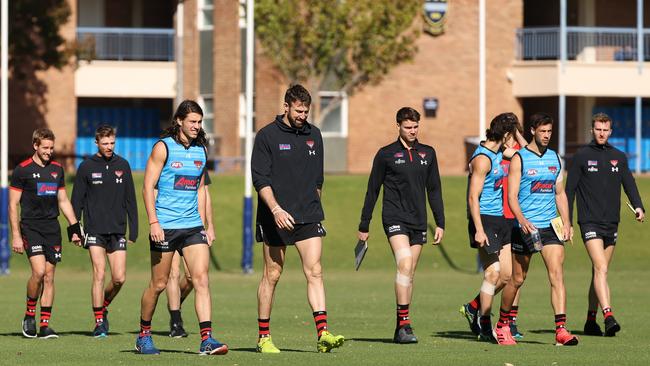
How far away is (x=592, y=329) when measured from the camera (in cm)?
1634

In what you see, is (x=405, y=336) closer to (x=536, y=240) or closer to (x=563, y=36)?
(x=536, y=240)

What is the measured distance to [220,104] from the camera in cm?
4666

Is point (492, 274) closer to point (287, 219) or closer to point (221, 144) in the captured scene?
point (287, 219)

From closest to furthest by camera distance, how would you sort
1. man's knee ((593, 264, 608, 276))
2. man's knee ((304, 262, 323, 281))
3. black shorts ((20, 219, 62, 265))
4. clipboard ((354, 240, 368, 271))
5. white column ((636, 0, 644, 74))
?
man's knee ((304, 262, 323, 281)), clipboard ((354, 240, 368, 271)), man's knee ((593, 264, 608, 276)), black shorts ((20, 219, 62, 265)), white column ((636, 0, 644, 74))

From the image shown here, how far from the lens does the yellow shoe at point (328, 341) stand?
13.2 metres

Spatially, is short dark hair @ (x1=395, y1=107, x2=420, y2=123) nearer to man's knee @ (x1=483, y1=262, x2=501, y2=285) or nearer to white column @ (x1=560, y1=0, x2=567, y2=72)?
man's knee @ (x1=483, y1=262, x2=501, y2=285)

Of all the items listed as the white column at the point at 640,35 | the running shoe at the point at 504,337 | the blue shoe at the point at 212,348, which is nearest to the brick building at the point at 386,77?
the white column at the point at 640,35

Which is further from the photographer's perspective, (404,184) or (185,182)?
(404,184)

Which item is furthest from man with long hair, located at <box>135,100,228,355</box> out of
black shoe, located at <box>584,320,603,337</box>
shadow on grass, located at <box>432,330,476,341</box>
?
black shoe, located at <box>584,320,603,337</box>

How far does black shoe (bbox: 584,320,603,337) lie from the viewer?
16266 millimetres

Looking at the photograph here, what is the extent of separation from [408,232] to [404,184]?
18.9 inches

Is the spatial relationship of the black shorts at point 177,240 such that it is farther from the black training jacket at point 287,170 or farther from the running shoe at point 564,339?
the running shoe at point 564,339

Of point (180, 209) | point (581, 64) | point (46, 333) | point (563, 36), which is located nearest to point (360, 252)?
point (180, 209)

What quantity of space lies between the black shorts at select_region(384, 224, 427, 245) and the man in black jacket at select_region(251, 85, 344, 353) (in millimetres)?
1367
